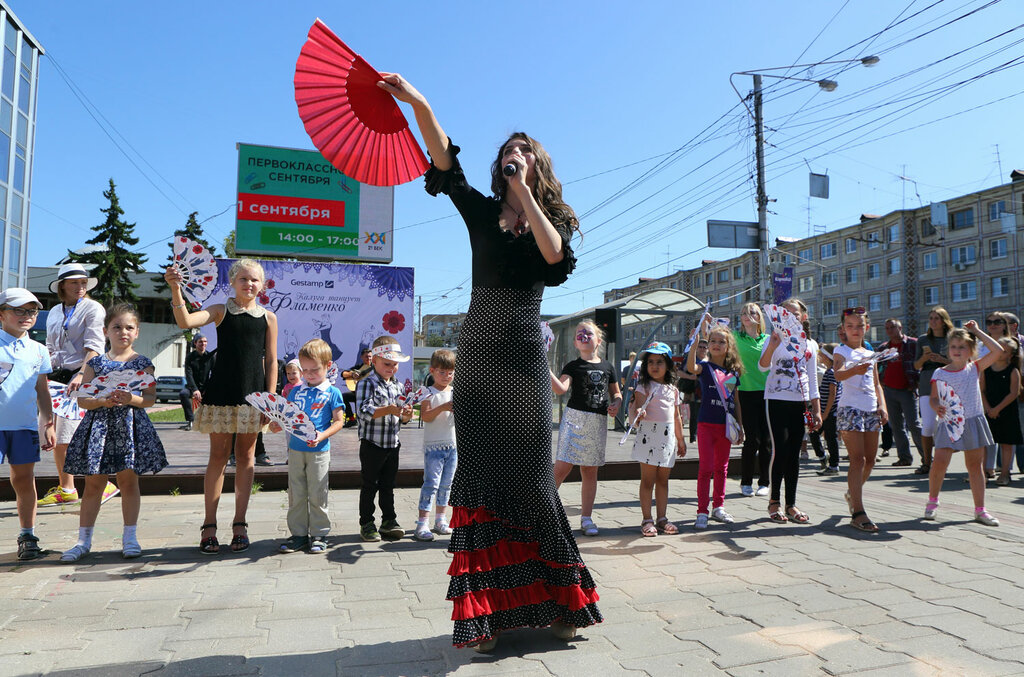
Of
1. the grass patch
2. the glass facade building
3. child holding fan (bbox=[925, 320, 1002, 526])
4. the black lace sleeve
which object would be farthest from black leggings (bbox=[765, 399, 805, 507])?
the glass facade building

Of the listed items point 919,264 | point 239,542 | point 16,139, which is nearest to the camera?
point 239,542

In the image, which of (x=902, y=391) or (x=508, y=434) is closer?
(x=508, y=434)

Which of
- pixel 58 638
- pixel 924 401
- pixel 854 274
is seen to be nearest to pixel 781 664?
pixel 58 638

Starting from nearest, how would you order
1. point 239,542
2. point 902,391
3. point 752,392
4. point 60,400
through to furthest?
point 239,542 < point 60,400 < point 752,392 < point 902,391

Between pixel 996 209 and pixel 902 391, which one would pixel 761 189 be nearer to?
pixel 902 391

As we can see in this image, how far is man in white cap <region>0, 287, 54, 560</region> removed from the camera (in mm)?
4148

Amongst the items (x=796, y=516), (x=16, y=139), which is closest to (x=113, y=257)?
(x=16, y=139)

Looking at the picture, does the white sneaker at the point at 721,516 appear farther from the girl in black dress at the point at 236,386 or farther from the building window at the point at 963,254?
the building window at the point at 963,254

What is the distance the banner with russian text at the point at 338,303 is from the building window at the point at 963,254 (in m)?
54.6

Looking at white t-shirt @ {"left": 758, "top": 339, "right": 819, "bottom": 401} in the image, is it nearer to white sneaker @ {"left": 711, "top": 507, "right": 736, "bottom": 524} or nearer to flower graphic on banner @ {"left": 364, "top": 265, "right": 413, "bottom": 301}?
white sneaker @ {"left": 711, "top": 507, "right": 736, "bottom": 524}

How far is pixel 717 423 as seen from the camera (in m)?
5.67

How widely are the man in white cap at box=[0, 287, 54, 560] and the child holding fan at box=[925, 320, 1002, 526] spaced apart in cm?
648

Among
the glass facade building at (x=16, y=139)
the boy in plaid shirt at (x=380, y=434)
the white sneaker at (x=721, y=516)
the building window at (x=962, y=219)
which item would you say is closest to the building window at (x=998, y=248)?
the building window at (x=962, y=219)

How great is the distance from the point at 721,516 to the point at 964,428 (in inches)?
86.8
